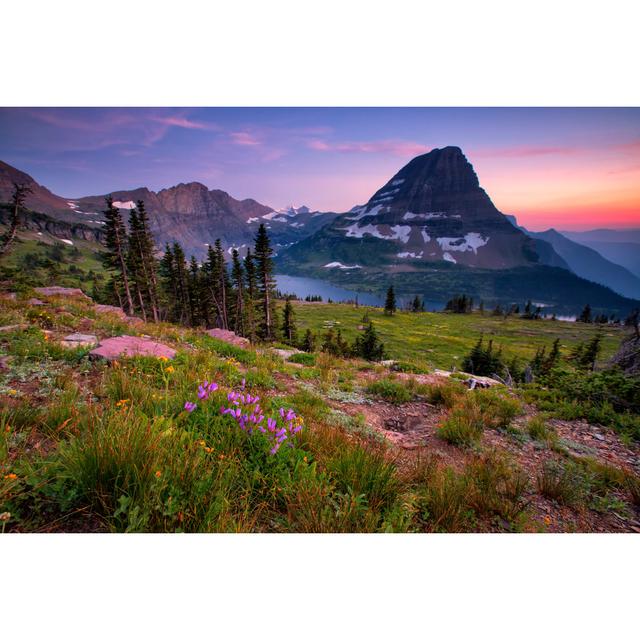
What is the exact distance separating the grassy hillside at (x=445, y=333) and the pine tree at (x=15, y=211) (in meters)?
47.1

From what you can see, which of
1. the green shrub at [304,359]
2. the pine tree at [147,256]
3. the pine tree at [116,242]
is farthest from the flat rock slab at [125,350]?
the pine tree at [147,256]

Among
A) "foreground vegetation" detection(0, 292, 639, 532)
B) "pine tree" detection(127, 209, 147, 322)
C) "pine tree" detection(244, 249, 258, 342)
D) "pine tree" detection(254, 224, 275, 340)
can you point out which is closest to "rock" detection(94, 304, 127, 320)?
"foreground vegetation" detection(0, 292, 639, 532)

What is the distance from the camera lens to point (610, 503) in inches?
128

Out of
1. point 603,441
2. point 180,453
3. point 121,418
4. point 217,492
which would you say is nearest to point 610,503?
point 603,441

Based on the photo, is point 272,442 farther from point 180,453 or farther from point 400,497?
point 400,497

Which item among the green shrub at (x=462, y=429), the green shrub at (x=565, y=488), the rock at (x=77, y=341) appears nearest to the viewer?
the green shrub at (x=565, y=488)

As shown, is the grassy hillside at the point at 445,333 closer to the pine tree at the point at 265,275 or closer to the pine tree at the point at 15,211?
the pine tree at the point at 265,275

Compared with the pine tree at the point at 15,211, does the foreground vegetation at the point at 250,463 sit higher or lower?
lower

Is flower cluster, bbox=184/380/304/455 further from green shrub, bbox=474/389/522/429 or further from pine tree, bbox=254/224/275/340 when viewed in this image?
pine tree, bbox=254/224/275/340

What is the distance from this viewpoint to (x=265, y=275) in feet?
124

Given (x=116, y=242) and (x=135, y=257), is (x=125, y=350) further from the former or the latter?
(x=135, y=257)

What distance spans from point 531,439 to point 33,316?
36.0ft

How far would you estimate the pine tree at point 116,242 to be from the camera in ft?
105

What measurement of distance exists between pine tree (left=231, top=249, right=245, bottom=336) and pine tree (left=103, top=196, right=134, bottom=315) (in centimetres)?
1257
